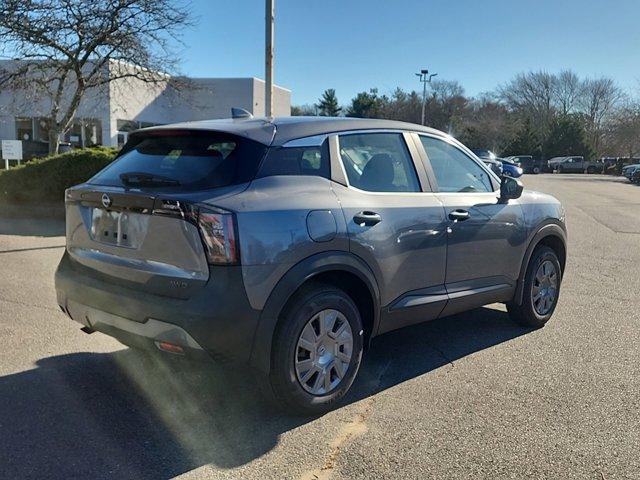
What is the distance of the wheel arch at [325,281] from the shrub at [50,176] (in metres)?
8.07

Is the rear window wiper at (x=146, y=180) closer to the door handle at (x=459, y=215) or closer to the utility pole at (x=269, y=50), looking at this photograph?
the door handle at (x=459, y=215)

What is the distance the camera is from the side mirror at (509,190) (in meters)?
4.88

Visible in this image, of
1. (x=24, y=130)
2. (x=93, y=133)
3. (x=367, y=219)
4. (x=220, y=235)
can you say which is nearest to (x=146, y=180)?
(x=220, y=235)

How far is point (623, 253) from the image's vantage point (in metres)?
9.80

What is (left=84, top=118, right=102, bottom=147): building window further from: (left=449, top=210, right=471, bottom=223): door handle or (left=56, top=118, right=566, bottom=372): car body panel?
(left=449, top=210, right=471, bottom=223): door handle

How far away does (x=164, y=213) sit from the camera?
3.23 meters

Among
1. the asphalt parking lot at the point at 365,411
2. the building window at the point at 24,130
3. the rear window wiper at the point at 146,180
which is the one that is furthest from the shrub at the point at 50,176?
the building window at the point at 24,130

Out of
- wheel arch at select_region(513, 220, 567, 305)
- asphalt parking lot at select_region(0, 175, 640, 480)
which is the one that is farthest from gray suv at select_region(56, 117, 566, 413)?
wheel arch at select_region(513, 220, 567, 305)

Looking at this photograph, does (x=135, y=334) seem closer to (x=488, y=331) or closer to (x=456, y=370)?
(x=456, y=370)

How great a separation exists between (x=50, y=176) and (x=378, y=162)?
8682 millimetres

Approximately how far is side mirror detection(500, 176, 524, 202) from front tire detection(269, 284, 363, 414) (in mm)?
1910

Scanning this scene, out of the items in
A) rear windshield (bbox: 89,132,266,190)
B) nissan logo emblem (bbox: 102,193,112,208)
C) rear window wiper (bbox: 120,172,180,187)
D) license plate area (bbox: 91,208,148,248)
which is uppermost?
rear windshield (bbox: 89,132,266,190)

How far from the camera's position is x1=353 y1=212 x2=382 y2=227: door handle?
3.68 m

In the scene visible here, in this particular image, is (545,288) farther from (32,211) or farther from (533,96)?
(533,96)
